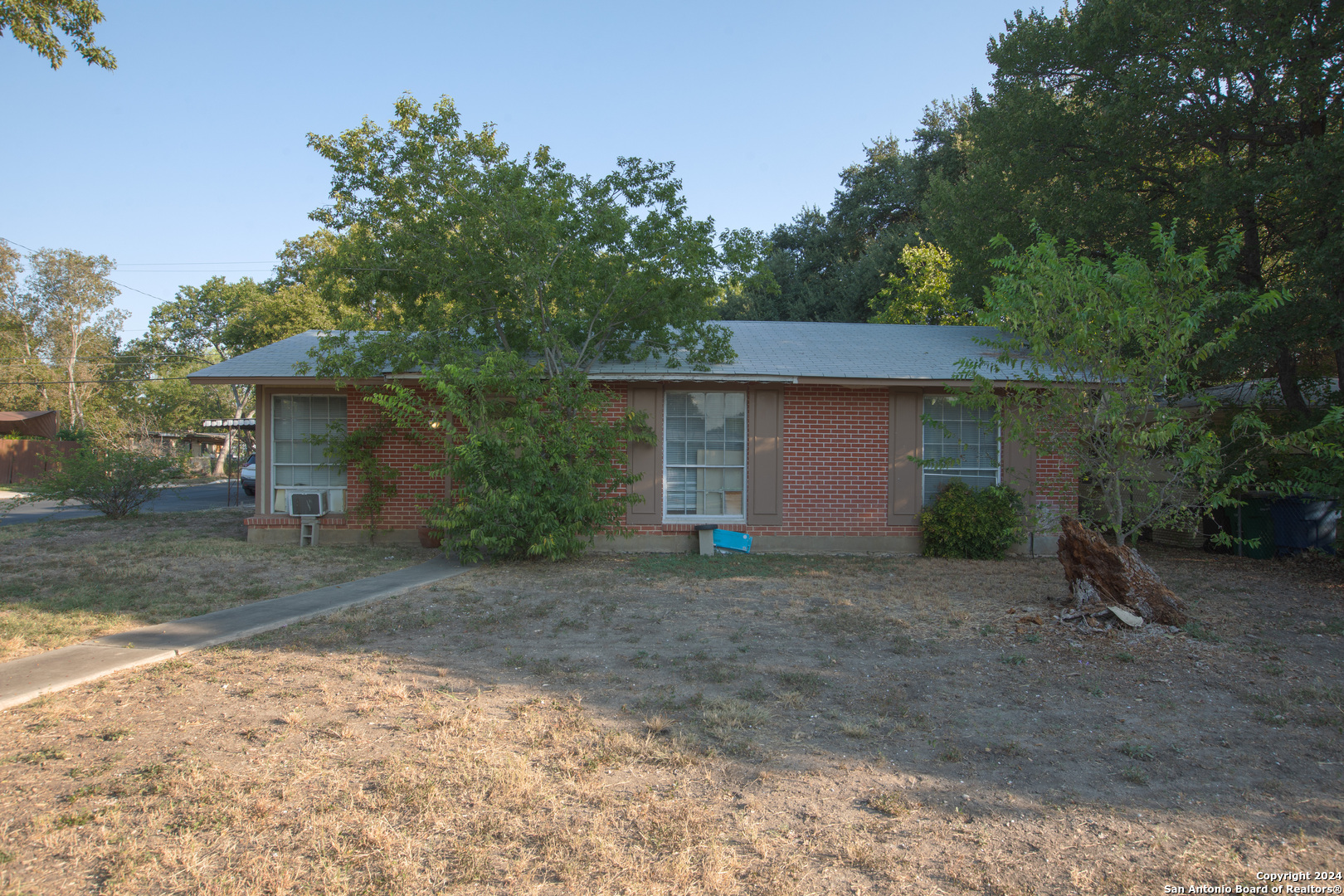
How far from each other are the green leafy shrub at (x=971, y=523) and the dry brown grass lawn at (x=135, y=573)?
750 cm

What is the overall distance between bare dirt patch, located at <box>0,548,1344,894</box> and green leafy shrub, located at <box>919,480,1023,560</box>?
161 inches

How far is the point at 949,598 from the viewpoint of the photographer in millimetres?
8391

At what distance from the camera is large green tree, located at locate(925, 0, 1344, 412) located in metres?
10.0

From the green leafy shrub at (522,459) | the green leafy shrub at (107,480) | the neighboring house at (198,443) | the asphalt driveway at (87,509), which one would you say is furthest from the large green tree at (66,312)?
the green leafy shrub at (522,459)

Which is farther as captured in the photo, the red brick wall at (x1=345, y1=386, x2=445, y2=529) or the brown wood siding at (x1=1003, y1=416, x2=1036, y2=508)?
the red brick wall at (x1=345, y1=386, x2=445, y2=529)

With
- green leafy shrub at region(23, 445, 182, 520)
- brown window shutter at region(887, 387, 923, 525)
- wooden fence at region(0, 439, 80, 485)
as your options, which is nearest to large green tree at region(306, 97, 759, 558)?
brown window shutter at region(887, 387, 923, 525)

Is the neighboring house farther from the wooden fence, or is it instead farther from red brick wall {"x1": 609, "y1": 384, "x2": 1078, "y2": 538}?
red brick wall {"x1": 609, "y1": 384, "x2": 1078, "y2": 538}

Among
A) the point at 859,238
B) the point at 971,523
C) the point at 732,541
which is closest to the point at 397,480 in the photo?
the point at 732,541

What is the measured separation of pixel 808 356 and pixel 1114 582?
617 cm

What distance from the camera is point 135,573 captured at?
9234 mm

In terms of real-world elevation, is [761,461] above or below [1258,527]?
above

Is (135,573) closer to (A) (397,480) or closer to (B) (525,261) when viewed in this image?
(A) (397,480)

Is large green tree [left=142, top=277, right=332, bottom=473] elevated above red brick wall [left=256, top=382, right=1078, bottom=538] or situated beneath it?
elevated above

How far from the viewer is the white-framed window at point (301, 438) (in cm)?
1211
